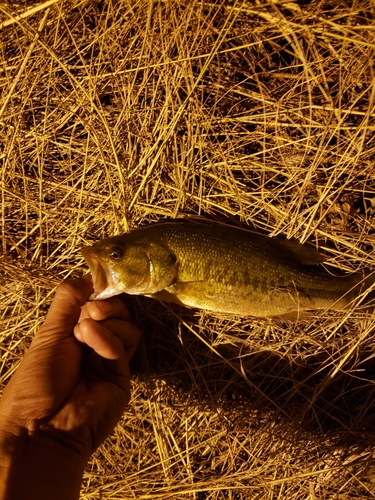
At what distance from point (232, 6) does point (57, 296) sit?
260 centimetres

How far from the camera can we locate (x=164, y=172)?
3.23 meters

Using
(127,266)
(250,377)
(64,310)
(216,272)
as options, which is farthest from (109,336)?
(250,377)

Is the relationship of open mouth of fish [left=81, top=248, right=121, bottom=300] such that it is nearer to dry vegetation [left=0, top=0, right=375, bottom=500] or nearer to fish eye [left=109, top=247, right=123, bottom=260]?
fish eye [left=109, top=247, right=123, bottom=260]

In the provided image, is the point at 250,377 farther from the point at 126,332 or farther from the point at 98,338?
the point at 98,338

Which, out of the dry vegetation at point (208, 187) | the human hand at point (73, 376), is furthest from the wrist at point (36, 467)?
the dry vegetation at point (208, 187)

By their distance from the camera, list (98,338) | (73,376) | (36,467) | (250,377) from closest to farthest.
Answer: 1. (36,467)
2. (98,338)
3. (73,376)
4. (250,377)

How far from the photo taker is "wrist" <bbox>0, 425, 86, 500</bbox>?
2.36 m

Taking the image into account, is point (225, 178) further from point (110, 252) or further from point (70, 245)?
point (70, 245)

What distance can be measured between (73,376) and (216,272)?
1247 mm

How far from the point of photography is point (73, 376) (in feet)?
8.96

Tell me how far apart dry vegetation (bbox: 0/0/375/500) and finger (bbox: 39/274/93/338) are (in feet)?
1.79

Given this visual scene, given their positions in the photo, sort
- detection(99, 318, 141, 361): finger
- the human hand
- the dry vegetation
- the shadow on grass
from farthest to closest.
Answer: the shadow on grass → the dry vegetation → detection(99, 318, 141, 361): finger → the human hand

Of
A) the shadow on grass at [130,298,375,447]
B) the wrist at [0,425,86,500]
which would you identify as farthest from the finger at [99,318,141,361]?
the wrist at [0,425,86,500]

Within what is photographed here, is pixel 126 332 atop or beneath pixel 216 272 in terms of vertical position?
beneath
